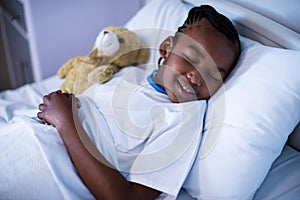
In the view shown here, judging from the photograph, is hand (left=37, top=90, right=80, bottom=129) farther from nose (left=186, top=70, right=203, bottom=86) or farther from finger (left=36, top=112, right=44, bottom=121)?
nose (left=186, top=70, right=203, bottom=86)

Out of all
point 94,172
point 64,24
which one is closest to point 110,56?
point 94,172

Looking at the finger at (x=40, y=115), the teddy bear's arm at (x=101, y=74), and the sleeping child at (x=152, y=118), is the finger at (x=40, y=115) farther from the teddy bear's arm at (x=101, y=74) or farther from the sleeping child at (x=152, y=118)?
the teddy bear's arm at (x=101, y=74)

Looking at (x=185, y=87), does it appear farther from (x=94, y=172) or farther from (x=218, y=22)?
(x=94, y=172)

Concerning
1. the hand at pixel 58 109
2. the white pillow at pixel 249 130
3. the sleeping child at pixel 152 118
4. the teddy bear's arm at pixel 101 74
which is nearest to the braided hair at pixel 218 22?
the sleeping child at pixel 152 118

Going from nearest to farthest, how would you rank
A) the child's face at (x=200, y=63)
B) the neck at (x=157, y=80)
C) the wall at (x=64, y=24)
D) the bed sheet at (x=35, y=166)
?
the bed sheet at (x=35, y=166)
the child's face at (x=200, y=63)
the neck at (x=157, y=80)
the wall at (x=64, y=24)

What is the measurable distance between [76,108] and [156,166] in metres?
0.30

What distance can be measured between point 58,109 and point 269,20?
26.5 inches

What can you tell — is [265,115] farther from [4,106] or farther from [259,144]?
[4,106]

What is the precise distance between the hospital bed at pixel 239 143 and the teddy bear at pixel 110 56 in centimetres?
34

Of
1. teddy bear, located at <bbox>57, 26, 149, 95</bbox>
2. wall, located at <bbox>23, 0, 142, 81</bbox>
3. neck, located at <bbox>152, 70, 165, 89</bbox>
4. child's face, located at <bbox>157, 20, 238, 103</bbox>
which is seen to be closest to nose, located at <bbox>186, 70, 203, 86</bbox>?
child's face, located at <bbox>157, 20, 238, 103</bbox>

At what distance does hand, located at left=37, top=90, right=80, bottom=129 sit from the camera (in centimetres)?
94

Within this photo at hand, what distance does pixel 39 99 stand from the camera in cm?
137

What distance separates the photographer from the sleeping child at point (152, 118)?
86cm

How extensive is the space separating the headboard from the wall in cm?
92
